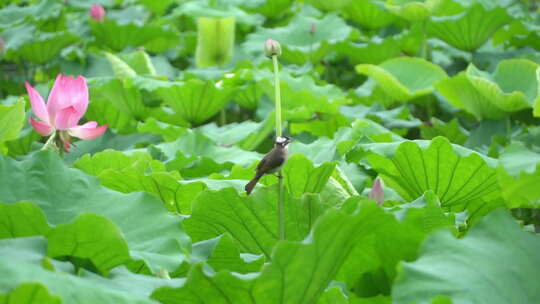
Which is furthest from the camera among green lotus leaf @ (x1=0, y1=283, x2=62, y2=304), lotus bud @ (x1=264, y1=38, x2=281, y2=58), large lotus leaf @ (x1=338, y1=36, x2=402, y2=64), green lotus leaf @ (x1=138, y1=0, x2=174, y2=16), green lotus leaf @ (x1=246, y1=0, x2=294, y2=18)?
green lotus leaf @ (x1=138, y1=0, x2=174, y2=16)

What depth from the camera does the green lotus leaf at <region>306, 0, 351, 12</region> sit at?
3453 mm

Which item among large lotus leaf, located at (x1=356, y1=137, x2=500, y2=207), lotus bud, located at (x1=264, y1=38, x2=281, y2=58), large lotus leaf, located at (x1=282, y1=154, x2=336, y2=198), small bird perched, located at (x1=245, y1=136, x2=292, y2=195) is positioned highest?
lotus bud, located at (x1=264, y1=38, x2=281, y2=58)

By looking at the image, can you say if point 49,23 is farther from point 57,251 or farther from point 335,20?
point 57,251

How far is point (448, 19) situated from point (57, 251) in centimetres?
210

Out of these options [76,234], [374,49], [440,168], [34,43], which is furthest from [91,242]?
[34,43]

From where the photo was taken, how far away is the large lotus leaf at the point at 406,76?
2.45 metres

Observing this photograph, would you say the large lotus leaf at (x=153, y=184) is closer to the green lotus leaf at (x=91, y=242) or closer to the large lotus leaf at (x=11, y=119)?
the large lotus leaf at (x=11, y=119)

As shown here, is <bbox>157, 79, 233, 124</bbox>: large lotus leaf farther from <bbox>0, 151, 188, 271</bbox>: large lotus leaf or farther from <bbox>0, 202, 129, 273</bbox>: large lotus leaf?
<bbox>0, 202, 129, 273</bbox>: large lotus leaf

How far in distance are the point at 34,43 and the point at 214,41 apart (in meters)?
0.68

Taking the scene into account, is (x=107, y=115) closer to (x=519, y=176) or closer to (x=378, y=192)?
(x=378, y=192)

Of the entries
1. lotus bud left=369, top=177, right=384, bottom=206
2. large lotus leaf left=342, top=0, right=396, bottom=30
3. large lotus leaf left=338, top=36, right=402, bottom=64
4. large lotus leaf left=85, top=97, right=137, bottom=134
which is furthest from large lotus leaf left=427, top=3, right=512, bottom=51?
lotus bud left=369, top=177, right=384, bottom=206

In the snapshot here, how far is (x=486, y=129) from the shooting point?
90.4 inches

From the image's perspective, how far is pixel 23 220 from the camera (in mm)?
974

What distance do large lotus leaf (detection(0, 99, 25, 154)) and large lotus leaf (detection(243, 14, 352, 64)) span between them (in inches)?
73.9
